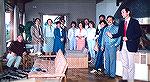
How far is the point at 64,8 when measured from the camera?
14266 millimetres

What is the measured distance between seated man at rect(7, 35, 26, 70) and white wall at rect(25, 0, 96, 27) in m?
6.86

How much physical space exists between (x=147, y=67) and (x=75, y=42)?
344 cm

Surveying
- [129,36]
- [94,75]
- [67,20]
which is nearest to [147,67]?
[129,36]

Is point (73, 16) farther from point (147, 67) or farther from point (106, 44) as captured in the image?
point (147, 67)

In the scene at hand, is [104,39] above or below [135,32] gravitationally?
below

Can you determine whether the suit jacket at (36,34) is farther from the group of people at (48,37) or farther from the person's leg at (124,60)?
the person's leg at (124,60)

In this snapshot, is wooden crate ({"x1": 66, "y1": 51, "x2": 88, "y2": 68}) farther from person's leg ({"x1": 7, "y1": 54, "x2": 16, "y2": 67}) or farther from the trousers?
person's leg ({"x1": 7, "y1": 54, "x2": 16, "y2": 67})

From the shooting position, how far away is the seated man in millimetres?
7180

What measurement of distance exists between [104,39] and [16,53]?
2.20 m

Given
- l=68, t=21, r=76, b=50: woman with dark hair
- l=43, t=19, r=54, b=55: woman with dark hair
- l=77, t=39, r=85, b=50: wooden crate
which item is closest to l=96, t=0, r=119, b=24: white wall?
l=68, t=21, r=76, b=50: woman with dark hair

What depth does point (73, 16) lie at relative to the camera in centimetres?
1431

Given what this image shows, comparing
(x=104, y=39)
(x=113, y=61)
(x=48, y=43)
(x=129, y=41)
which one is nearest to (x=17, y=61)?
(x=48, y=43)

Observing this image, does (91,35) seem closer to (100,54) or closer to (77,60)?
(77,60)

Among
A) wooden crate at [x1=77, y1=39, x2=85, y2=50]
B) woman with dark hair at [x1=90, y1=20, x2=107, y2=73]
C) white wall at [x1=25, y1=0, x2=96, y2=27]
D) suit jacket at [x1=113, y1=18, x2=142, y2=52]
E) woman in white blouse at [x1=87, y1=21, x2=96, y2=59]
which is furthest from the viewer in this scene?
white wall at [x1=25, y1=0, x2=96, y2=27]
